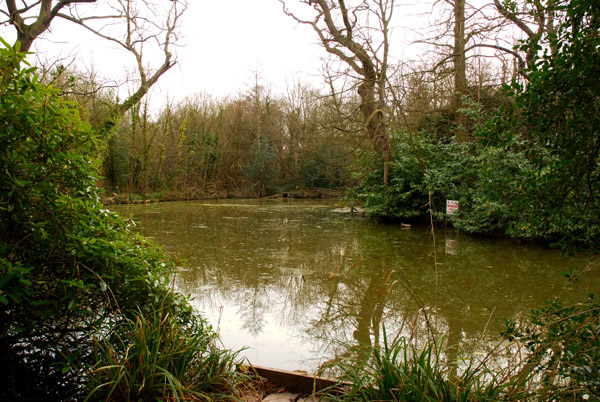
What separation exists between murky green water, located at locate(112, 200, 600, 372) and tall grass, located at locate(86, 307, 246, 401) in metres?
0.78

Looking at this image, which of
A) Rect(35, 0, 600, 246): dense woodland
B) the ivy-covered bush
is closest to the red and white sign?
Rect(35, 0, 600, 246): dense woodland

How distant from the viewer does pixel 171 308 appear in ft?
8.54

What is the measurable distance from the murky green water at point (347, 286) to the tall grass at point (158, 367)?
30.8 inches

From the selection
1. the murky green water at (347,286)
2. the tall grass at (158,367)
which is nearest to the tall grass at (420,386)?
the murky green water at (347,286)

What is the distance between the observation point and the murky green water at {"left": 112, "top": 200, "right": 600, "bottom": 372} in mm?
3801

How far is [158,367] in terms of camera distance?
1929 millimetres

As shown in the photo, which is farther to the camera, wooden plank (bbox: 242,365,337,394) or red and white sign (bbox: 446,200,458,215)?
red and white sign (bbox: 446,200,458,215)

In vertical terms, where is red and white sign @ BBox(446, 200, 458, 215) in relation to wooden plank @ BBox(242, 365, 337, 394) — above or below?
above

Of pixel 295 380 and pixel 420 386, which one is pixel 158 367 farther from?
pixel 420 386

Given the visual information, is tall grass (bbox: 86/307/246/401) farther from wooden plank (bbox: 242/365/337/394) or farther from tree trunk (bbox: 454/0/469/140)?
tree trunk (bbox: 454/0/469/140)

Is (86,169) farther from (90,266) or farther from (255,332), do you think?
(255,332)

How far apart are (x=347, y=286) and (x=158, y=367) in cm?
401

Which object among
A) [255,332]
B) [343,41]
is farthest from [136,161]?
[255,332]

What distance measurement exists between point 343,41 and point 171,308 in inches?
530
